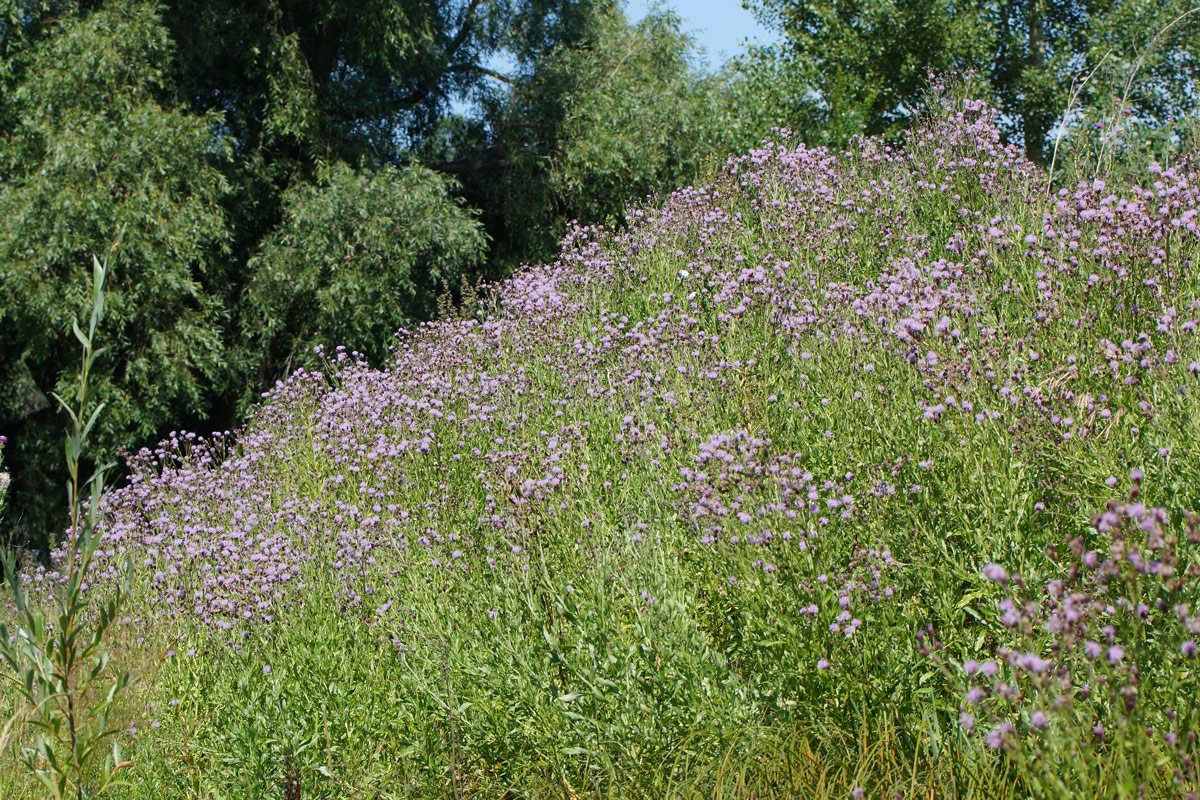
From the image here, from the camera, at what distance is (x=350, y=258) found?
35.9 ft

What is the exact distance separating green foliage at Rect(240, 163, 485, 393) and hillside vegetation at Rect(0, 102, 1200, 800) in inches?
214

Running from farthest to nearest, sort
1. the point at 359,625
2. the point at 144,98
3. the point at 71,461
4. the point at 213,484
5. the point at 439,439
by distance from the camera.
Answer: the point at 144,98
the point at 213,484
the point at 439,439
the point at 359,625
the point at 71,461

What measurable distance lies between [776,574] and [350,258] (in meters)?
8.75

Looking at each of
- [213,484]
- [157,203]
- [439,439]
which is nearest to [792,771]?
[439,439]

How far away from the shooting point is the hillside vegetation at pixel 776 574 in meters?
2.53

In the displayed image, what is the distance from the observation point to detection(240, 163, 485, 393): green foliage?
1083cm

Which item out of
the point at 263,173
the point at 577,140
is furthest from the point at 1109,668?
the point at 577,140

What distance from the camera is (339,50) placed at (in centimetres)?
1252

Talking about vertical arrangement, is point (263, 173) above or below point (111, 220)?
above

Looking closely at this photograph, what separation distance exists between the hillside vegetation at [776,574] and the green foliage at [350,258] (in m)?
5.45

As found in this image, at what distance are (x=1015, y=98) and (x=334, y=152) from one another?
14.0 meters

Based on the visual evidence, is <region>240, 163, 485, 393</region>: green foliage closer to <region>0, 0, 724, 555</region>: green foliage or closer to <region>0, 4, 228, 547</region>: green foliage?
<region>0, 0, 724, 555</region>: green foliage

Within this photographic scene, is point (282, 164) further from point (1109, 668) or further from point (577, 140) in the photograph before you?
point (1109, 668)

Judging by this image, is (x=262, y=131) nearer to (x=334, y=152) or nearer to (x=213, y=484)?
(x=334, y=152)
